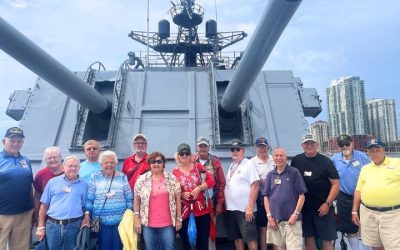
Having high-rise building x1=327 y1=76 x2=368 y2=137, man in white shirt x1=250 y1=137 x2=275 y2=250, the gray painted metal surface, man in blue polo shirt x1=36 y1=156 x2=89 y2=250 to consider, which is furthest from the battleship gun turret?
high-rise building x1=327 y1=76 x2=368 y2=137

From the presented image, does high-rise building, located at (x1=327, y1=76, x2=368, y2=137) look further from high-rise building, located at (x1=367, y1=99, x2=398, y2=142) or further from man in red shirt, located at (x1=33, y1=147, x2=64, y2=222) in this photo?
man in red shirt, located at (x1=33, y1=147, x2=64, y2=222)

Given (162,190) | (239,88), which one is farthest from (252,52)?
(162,190)

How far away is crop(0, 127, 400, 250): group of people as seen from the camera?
3293mm

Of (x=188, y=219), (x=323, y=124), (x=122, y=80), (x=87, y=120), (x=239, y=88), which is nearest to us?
(x=188, y=219)

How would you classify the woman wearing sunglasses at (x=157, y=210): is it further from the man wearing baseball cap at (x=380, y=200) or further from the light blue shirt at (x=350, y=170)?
the light blue shirt at (x=350, y=170)

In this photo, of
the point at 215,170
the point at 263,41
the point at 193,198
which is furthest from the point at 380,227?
the point at 263,41

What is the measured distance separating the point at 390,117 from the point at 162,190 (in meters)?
25.5

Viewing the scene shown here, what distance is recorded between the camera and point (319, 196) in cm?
362

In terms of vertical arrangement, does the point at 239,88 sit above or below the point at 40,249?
above

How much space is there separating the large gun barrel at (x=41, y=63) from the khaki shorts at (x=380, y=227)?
3.12m

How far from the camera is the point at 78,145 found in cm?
512

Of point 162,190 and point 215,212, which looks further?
point 215,212

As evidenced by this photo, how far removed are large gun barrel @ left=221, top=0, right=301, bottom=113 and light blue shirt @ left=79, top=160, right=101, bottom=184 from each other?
1.68m

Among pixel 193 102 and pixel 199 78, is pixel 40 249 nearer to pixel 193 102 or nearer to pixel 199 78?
pixel 193 102
